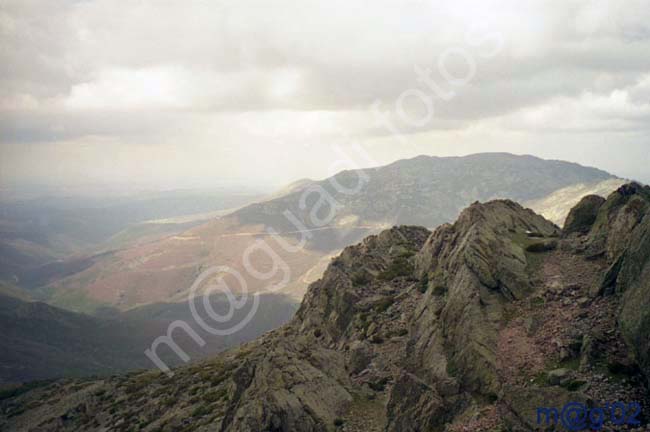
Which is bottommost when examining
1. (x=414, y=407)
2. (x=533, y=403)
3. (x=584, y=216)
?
(x=414, y=407)

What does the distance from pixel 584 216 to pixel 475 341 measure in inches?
1011

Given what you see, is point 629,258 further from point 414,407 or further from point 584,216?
point 414,407

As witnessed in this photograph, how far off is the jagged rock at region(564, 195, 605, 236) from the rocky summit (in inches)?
6.7

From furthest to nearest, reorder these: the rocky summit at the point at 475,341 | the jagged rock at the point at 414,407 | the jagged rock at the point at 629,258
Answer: the jagged rock at the point at 414,407, the rocky summit at the point at 475,341, the jagged rock at the point at 629,258

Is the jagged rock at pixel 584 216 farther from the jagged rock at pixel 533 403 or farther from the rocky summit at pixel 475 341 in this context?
the jagged rock at pixel 533 403

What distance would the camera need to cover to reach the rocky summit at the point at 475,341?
26.7 m

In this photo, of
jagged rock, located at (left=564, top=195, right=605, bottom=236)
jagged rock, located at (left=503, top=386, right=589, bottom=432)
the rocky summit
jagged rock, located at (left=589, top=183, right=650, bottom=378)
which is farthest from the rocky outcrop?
jagged rock, located at (left=503, top=386, right=589, bottom=432)

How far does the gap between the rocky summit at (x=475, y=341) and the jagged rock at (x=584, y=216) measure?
0.17 meters

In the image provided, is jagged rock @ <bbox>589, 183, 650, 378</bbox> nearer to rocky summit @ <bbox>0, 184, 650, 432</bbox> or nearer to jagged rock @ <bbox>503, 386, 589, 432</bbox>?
rocky summit @ <bbox>0, 184, 650, 432</bbox>

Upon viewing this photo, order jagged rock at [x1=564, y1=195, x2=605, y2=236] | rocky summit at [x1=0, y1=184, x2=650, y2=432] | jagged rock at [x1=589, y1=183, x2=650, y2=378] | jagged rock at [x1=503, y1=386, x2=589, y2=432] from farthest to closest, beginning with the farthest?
jagged rock at [x1=564, y1=195, x2=605, y2=236]
rocky summit at [x1=0, y1=184, x2=650, y2=432]
jagged rock at [x1=589, y1=183, x2=650, y2=378]
jagged rock at [x1=503, y1=386, x2=589, y2=432]

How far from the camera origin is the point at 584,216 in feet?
158

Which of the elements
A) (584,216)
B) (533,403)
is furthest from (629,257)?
(584,216)

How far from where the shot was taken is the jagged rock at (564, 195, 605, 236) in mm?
47188

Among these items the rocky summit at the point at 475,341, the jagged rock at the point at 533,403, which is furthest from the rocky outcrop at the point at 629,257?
the jagged rock at the point at 533,403
